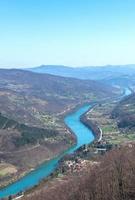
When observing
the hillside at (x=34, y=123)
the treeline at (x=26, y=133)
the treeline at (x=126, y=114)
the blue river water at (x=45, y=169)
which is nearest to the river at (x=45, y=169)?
the blue river water at (x=45, y=169)

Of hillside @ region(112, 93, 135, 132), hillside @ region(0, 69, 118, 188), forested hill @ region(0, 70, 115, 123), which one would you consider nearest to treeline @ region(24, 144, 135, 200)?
hillside @ region(0, 69, 118, 188)

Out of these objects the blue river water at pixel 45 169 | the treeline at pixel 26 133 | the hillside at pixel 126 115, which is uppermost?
the hillside at pixel 126 115

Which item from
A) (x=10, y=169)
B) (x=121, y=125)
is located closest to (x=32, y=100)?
(x=121, y=125)

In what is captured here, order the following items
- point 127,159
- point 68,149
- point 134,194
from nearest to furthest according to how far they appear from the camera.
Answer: point 134,194
point 127,159
point 68,149

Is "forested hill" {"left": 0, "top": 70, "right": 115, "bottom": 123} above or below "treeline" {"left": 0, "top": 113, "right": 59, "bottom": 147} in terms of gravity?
above

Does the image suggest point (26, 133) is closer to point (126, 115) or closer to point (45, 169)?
point (45, 169)

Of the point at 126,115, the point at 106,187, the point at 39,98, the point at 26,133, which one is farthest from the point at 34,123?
the point at 106,187

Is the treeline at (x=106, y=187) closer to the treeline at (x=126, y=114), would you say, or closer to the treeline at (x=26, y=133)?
the treeline at (x=26, y=133)

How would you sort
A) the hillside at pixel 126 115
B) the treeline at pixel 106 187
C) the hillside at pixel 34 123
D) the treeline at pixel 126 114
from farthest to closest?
the treeline at pixel 126 114, the hillside at pixel 126 115, the hillside at pixel 34 123, the treeline at pixel 106 187

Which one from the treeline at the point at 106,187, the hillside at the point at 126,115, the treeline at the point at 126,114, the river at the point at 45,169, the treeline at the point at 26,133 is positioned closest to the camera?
the treeline at the point at 106,187

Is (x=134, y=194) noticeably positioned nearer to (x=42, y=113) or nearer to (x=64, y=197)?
(x=64, y=197)

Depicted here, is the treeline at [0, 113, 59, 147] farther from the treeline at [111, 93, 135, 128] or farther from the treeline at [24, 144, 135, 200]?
the treeline at [24, 144, 135, 200]
